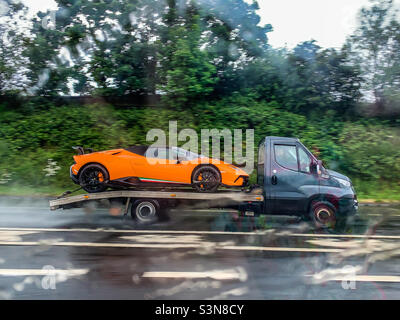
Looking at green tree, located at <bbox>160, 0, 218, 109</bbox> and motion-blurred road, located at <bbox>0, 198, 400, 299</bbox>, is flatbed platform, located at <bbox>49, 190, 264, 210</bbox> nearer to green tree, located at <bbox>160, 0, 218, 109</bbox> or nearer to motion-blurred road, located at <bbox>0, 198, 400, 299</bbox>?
motion-blurred road, located at <bbox>0, 198, 400, 299</bbox>

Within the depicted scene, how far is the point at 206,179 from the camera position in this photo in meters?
8.89

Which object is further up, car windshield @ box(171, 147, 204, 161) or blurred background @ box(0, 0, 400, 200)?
blurred background @ box(0, 0, 400, 200)

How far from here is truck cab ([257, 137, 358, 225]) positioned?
856cm

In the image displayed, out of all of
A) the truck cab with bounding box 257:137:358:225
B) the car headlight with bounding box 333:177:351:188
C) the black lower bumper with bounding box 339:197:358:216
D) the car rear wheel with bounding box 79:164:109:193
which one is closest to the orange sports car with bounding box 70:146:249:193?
the car rear wheel with bounding box 79:164:109:193

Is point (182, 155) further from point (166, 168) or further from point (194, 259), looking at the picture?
point (194, 259)

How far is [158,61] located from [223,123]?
12.5 feet

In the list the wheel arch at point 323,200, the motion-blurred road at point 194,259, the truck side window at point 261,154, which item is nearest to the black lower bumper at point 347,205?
the wheel arch at point 323,200

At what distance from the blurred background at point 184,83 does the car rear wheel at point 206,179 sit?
22.3 feet

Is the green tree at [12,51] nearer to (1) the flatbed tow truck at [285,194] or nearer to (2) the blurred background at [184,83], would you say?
(2) the blurred background at [184,83]

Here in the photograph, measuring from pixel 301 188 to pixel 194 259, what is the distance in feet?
11.2

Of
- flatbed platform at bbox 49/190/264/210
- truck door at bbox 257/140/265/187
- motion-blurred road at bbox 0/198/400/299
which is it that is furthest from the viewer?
truck door at bbox 257/140/265/187

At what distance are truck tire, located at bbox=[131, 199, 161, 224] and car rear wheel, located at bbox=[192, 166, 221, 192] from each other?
103 centimetres

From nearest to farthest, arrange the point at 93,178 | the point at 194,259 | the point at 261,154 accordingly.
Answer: the point at 194,259 → the point at 93,178 → the point at 261,154

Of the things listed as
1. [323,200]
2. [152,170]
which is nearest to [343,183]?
[323,200]
